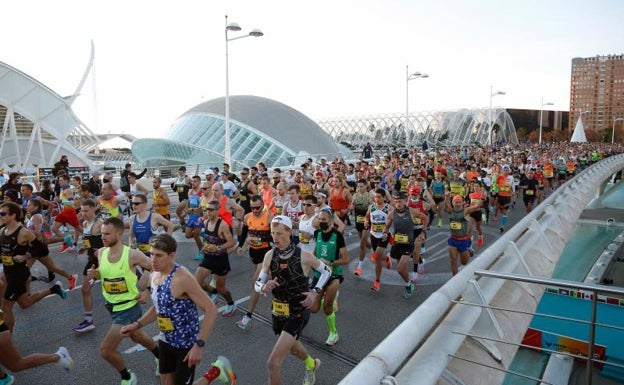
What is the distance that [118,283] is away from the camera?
428 cm

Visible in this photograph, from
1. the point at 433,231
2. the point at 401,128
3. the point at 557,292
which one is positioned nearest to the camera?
the point at 557,292

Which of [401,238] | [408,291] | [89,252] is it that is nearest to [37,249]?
[89,252]

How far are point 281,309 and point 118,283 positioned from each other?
67.5 inches

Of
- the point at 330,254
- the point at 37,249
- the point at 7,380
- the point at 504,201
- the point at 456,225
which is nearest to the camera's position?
the point at 7,380

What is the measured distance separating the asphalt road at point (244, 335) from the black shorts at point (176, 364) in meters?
1.09

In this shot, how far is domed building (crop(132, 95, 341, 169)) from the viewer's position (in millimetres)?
34094

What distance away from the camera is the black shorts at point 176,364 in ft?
11.4

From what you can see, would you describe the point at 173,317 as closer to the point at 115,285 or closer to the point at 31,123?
the point at 115,285

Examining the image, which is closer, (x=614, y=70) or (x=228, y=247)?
(x=228, y=247)

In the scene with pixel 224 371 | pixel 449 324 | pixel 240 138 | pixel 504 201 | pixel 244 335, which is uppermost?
pixel 240 138

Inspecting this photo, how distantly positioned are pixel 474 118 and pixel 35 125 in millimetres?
86411

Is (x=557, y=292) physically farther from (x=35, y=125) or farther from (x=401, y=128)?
(x=401, y=128)

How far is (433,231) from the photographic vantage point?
40.6 ft

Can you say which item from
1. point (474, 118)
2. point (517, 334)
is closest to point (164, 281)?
point (517, 334)
